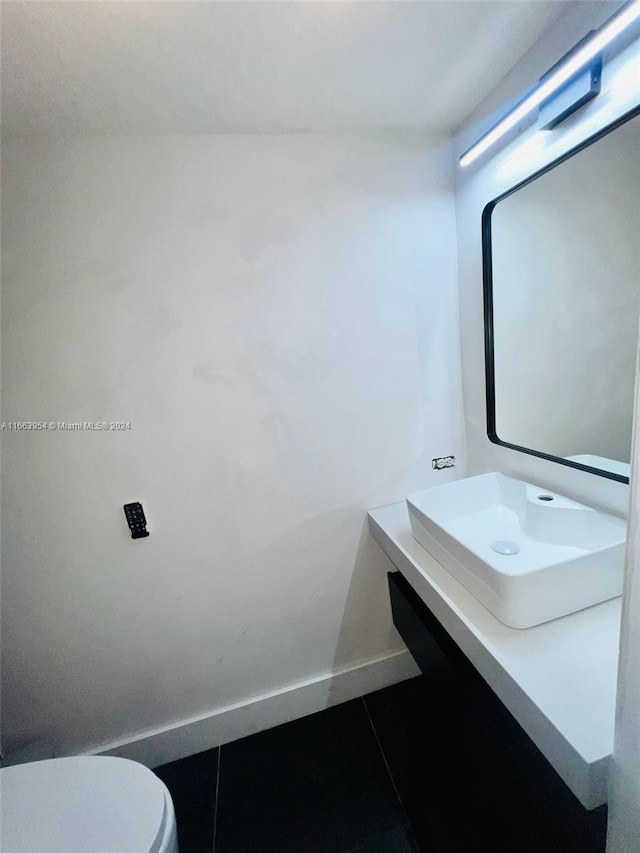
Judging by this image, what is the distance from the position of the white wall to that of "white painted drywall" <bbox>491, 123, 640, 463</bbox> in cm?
25

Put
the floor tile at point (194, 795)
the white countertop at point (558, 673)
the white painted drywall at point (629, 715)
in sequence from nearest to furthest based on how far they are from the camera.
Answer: the white painted drywall at point (629, 715)
the white countertop at point (558, 673)
the floor tile at point (194, 795)

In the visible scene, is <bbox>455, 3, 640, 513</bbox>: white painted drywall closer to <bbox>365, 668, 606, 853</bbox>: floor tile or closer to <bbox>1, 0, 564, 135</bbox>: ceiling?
<bbox>1, 0, 564, 135</bbox>: ceiling

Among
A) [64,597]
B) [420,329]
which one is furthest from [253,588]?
[420,329]

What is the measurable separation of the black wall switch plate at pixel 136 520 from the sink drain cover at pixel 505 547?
120cm

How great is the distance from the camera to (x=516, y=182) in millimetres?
1150

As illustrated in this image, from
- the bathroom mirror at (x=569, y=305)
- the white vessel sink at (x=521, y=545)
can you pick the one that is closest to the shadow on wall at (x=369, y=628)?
the white vessel sink at (x=521, y=545)

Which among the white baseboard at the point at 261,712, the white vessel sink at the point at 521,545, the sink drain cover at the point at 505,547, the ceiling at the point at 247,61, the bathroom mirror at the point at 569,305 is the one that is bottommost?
the white baseboard at the point at 261,712

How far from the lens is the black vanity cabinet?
719 millimetres

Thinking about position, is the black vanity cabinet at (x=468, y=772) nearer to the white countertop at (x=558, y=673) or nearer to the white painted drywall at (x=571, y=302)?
the white countertop at (x=558, y=673)

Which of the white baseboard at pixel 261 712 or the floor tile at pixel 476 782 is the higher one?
the floor tile at pixel 476 782

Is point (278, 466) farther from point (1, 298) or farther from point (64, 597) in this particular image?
point (1, 298)

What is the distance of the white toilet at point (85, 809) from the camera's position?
2.76ft

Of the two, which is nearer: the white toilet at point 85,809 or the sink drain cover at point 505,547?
the white toilet at point 85,809

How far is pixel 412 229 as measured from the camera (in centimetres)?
136
